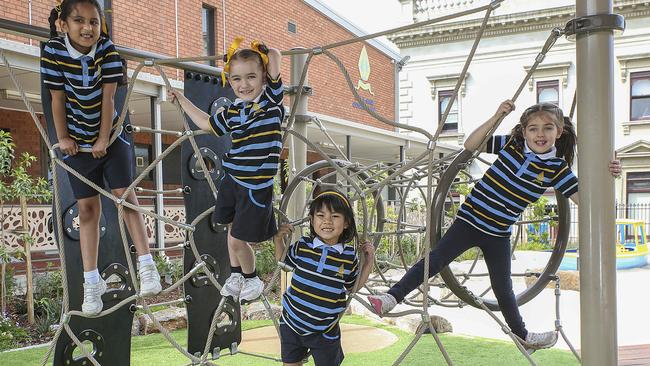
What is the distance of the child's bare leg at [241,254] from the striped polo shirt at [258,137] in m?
0.24

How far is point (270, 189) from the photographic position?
2041 millimetres

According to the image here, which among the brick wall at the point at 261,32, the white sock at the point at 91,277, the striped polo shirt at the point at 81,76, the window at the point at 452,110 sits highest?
the brick wall at the point at 261,32

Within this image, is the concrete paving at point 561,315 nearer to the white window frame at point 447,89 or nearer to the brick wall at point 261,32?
the brick wall at point 261,32

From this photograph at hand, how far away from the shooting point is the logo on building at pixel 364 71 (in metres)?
15.8

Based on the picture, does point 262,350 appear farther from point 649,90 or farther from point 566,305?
point 649,90

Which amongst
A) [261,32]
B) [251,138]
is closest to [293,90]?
[251,138]

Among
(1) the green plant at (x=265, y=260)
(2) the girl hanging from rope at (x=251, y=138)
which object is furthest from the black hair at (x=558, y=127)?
(1) the green plant at (x=265, y=260)

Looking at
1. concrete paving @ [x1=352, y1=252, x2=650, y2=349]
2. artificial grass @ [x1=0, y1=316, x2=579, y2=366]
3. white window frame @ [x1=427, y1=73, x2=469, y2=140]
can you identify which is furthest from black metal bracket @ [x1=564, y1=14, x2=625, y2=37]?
white window frame @ [x1=427, y1=73, x2=469, y2=140]

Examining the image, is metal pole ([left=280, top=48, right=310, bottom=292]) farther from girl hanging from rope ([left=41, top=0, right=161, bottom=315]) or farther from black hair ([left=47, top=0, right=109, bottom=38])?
black hair ([left=47, top=0, right=109, bottom=38])

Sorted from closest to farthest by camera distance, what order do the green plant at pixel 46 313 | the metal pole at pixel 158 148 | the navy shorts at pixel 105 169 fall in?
the navy shorts at pixel 105 169 → the green plant at pixel 46 313 → the metal pole at pixel 158 148

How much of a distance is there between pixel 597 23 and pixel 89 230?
6.33 ft

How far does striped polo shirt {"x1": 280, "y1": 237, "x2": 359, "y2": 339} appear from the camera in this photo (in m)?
1.99

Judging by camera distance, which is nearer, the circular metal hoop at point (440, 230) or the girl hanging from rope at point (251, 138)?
the girl hanging from rope at point (251, 138)

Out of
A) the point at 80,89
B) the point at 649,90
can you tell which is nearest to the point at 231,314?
the point at 80,89
